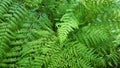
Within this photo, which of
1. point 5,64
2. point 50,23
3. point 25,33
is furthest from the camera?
point 50,23

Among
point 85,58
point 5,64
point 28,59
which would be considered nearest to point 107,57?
point 85,58

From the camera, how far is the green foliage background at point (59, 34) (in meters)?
2.73

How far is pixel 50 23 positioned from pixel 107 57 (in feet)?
2.85

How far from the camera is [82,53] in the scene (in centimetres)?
283

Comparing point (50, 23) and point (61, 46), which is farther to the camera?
point (50, 23)

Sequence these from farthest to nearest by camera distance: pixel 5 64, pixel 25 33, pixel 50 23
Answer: pixel 50 23, pixel 25 33, pixel 5 64

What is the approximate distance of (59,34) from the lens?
2721mm

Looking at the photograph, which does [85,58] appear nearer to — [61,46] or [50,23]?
[61,46]

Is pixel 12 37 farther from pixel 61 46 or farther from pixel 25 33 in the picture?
pixel 61 46

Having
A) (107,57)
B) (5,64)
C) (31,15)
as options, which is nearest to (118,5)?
(107,57)

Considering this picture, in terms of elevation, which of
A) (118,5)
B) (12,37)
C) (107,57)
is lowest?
(107,57)

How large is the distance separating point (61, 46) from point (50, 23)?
1.32 feet

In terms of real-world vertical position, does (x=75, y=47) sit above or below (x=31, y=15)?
below

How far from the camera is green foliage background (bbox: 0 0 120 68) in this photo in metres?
2.73
